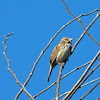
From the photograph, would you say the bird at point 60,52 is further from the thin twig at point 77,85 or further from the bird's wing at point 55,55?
the thin twig at point 77,85

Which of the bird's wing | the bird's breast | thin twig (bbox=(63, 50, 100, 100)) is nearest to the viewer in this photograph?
thin twig (bbox=(63, 50, 100, 100))

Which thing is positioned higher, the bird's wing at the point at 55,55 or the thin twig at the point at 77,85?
the bird's wing at the point at 55,55

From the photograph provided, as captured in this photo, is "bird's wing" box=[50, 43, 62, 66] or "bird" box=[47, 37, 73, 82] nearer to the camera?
"bird" box=[47, 37, 73, 82]

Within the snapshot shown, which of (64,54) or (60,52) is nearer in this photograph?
(64,54)

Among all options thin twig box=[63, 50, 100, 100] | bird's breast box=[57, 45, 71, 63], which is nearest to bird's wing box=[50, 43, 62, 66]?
bird's breast box=[57, 45, 71, 63]

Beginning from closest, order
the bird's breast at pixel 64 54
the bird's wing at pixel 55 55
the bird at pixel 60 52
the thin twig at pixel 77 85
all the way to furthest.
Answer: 1. the thin twig at pixel 77 85
2. the bird's breast at pixel 64 54
3. the bird at pixel 60 52
4. the bird's wing at pixel 55 55

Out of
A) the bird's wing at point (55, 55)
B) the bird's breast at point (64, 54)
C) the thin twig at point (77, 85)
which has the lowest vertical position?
the thin twig at point (77, 85)

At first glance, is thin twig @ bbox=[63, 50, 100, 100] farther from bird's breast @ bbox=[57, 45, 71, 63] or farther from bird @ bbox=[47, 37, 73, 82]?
bird @ bbox=[47, 37, 73, 82]

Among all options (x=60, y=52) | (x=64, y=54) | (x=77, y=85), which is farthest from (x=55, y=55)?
(x=77, y=85)

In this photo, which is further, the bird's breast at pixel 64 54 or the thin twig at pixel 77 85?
the bird's breast at pixel 64 54

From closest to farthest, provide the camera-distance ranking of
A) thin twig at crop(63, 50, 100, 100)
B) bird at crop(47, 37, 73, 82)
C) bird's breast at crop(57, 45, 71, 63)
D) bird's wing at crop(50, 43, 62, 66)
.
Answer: thin twig at crop(63, 50, 100, 100), bird's breast at crop(57, 45, 71, 63), bird at crop(47, 37, 73, 82), bird's wing at crop(50, 43, 62, 66)

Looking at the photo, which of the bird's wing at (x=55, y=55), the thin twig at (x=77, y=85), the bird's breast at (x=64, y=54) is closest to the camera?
the thin twig at (x=77, y=85)

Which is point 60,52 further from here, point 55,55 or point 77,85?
point 77,85

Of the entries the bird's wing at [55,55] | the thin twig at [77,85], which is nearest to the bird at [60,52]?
the bird's wing at [55,55]
